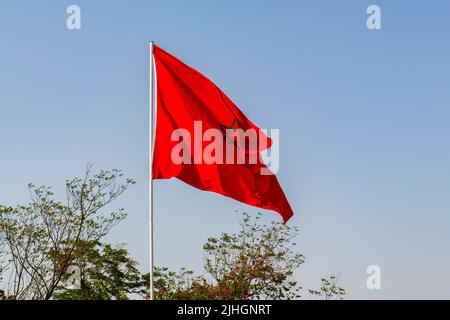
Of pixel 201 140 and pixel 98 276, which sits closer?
pixel 201 140

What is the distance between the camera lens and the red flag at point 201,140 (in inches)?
344

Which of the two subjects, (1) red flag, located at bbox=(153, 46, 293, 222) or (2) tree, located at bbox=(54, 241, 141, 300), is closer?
(1) red flag, located at bbox=(153, 46, 293, 222)

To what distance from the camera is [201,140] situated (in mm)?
8930

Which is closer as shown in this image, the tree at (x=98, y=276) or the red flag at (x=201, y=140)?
the red flag at (x=201, y=140)

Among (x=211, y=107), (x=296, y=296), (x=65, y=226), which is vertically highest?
(x=211, y=107)

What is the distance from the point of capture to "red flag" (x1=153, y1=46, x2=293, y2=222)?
28.7ft
